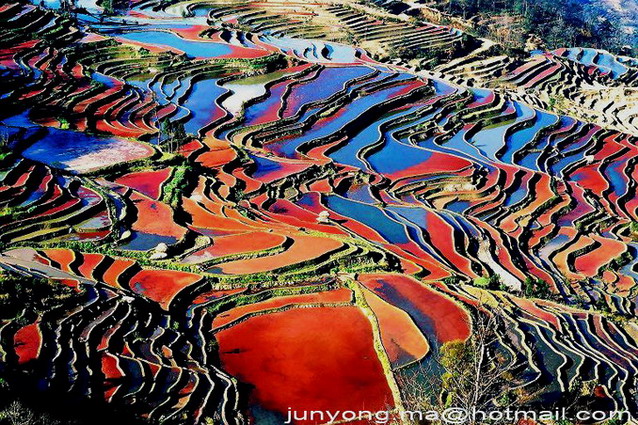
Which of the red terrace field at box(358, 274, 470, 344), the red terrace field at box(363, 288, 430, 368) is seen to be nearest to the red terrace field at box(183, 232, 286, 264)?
the red terrace field at box(358, 274, 470, 344)

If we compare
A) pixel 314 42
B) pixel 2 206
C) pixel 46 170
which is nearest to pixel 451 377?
pixel 2 206

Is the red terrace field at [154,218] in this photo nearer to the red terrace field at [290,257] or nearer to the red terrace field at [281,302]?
the red terrace field at [290,257]

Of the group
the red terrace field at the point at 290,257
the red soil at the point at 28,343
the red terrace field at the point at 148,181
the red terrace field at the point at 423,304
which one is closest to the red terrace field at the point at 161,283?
the red terrace field at the point at 290,257

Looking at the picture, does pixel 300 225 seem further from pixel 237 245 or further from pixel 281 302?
pixel 281 302

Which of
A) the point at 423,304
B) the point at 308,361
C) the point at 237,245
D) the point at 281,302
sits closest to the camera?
the point at 308,361

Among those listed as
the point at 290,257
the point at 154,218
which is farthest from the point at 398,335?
the point at 154,218

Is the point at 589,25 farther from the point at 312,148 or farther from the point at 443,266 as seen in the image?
the point at 443,266
